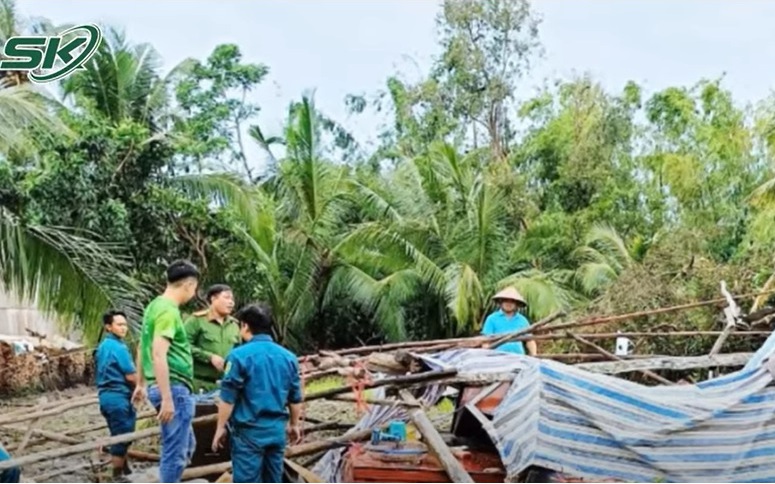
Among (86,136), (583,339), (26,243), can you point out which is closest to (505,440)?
(583,339)

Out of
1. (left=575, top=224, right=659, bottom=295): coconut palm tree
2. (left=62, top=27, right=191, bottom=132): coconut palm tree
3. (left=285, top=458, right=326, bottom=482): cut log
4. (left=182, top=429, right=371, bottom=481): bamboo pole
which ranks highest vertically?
(left=62, top=27, right=191, bottom=132): coconut palm tree

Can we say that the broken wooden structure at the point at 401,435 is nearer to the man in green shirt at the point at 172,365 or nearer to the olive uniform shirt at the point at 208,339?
the olive uniform shirt at the point at 208,339

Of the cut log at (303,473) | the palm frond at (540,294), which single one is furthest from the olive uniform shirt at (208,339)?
the palm frond at (540,294)

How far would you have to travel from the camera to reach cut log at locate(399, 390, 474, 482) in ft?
18.4

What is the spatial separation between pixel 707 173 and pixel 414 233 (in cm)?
738

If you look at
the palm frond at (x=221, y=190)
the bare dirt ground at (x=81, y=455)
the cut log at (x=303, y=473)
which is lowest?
the bare dirt ground at (x=81, y=455)

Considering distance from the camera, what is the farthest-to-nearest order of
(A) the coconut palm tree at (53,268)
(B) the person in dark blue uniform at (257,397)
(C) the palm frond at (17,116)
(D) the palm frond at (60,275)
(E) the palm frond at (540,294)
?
(E) the palm frond at (540,294)
(D) the palm frond at (60,275)
(A) the coconut palm tree at (53,268)
(C) the palm frond at (17,116)
(B) the person in dark blue uniform at (257,397)

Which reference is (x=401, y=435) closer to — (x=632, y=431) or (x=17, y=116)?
(x=632, y=431)

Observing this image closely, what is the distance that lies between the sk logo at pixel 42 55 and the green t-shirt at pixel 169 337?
527 cm

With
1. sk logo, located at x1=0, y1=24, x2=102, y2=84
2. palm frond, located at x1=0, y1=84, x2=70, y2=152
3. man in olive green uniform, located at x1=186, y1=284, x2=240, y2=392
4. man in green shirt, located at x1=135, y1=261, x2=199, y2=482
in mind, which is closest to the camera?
man in green shirt, located at x1=135, y1=261, x2=199, y2=482

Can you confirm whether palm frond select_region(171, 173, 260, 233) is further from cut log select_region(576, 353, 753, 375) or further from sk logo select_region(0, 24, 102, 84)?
cut log select_region(576, 353, 753, 375)

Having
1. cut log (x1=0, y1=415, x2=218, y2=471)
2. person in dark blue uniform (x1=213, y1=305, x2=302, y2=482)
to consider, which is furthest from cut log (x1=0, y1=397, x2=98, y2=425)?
person in dark blue uniform (x1=213, y1=305, x2=302, y2=482)

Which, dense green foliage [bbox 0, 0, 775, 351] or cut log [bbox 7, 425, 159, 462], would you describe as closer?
cut log [bbox 7, 425, 159, 462]

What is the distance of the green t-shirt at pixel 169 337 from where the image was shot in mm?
5160
